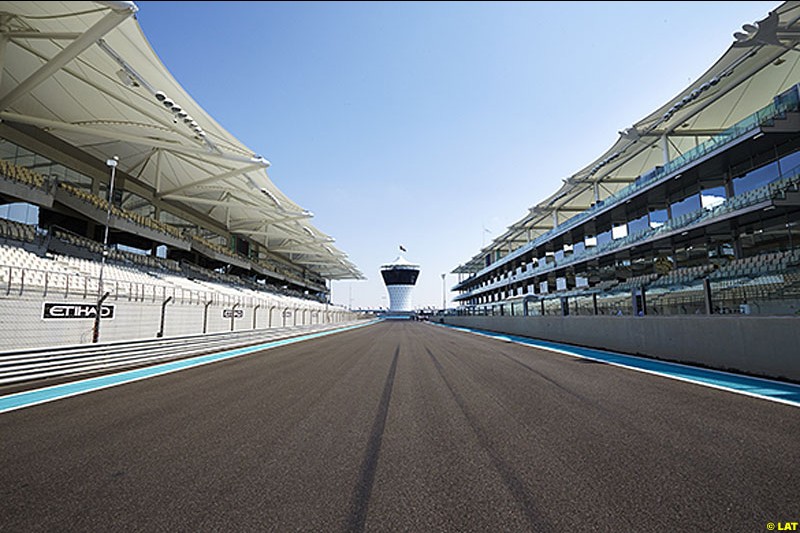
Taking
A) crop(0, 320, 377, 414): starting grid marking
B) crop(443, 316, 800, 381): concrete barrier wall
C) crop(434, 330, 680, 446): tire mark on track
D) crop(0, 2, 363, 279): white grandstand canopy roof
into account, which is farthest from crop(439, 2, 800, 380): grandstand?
crop(0, 2, 363, 279): white grandstand canopy roof

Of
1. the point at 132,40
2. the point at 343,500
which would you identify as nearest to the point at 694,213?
the point at 343,500

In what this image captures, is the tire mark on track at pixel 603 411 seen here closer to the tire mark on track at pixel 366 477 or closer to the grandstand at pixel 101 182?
the tire mark on track at pixel 366 477

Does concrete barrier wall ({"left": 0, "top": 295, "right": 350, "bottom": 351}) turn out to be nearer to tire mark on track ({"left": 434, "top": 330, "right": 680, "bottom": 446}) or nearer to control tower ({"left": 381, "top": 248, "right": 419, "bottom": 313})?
tire mark on track ({"left": 434, "top": 330, "right": 680, "bottom": 446})

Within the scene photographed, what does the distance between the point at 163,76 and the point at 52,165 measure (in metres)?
9.92

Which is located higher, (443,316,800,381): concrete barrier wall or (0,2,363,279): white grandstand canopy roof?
(0,2,363,279): white grandstand canopy roof

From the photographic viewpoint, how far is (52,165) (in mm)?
20422

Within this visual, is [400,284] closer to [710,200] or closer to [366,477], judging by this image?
[710,200]

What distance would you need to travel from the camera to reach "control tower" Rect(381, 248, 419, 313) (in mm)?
118375

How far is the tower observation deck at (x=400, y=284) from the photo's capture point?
4660 inches

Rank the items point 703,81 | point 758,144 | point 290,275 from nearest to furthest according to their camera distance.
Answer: point 758,144
point 703,81
point 290,275

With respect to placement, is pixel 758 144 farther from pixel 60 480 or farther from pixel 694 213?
pixel 60 480

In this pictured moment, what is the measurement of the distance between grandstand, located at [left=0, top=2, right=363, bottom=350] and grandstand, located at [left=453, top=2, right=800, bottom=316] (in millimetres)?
18405

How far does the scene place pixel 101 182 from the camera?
23.7 m
